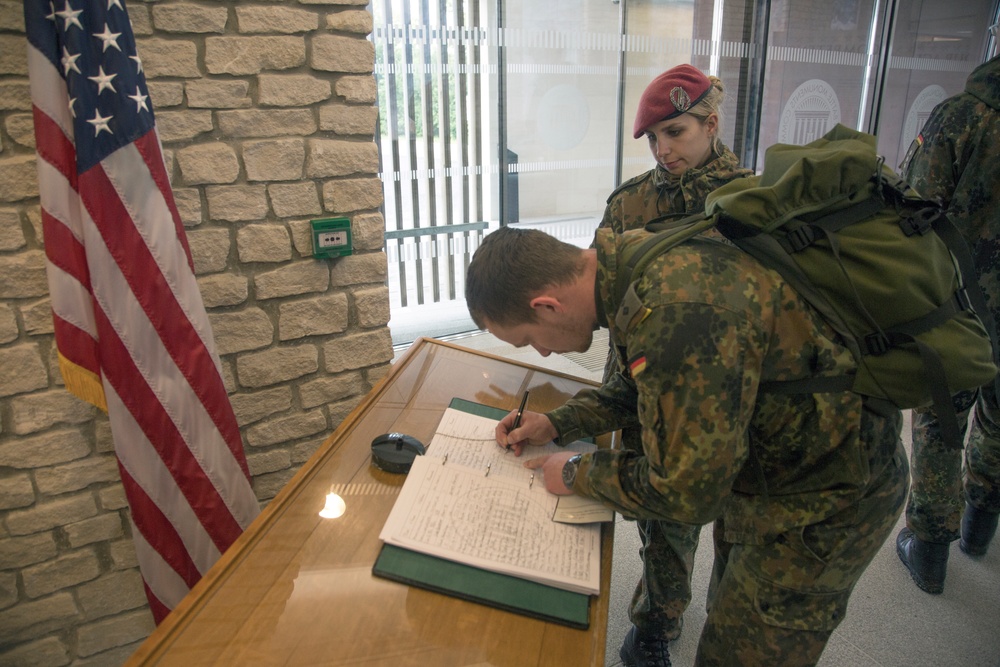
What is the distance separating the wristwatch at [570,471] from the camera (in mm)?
1111

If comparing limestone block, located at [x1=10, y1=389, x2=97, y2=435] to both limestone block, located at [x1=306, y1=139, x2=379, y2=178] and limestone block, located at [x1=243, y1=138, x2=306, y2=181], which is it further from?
limestone block, located at [x1=306, y1=139, x2=379, y2=178]

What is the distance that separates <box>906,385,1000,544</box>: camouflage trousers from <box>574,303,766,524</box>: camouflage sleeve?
1524mm

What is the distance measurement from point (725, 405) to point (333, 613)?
63 centimetres

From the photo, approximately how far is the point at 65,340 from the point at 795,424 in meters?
1.69

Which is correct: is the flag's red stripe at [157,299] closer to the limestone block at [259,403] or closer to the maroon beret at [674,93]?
the limestone block at [259,403]

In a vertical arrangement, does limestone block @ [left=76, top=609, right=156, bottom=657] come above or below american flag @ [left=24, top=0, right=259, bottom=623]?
below

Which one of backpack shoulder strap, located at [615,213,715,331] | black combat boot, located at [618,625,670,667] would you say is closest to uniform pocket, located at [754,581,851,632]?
backpack shoulder strap, located at [615,213,715,331]

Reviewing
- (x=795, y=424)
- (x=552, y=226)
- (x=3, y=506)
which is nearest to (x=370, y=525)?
(x=795, y=424)

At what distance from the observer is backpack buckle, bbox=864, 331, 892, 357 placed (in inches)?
37.5

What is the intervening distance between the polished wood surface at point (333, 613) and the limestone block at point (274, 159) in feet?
3.54

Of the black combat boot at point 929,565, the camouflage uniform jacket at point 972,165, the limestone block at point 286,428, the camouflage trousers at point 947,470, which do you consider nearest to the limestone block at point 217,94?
the limestone block at point 286,428

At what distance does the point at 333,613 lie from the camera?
2.92ft

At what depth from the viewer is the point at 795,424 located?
1.03 meters

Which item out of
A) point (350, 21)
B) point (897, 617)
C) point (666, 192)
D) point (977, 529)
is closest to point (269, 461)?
point (350, 21)
